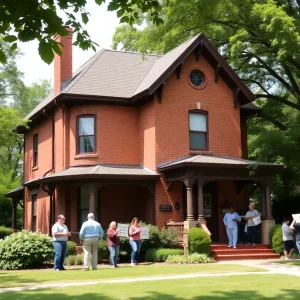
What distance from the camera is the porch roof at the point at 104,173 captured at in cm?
2056

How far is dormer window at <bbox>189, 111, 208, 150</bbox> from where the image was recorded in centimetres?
2244

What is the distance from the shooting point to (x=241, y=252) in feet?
63.4

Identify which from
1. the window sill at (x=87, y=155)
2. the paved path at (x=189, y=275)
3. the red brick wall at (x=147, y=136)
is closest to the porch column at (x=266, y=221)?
the paved path at (x=189, y=275)

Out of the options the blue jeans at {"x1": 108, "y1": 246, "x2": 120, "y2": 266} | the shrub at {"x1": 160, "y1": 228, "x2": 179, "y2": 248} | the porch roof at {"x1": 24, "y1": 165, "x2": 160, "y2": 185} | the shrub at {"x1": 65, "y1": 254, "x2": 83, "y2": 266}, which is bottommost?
the shrub at {"x1": 65, "y1": 254, "x2": 83, "y2": 266}

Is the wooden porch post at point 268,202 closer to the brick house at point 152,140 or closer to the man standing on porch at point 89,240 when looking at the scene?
the brick house at point 152,140

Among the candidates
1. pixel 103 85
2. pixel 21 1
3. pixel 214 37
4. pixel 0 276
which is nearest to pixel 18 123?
pixel 103 85

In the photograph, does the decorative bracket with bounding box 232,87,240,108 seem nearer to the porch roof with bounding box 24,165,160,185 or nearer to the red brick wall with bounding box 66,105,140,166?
the red brick wall with bounding box 66,105,140,166

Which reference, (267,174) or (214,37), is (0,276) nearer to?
(267,174)

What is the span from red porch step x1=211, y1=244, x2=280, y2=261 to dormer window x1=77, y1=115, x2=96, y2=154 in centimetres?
697

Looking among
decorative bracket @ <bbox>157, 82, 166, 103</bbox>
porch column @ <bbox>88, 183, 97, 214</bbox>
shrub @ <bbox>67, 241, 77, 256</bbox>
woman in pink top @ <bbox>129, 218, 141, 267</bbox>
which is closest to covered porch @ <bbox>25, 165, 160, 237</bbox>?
porch column @ <bbox>88, 183, 97, 214</bbox>

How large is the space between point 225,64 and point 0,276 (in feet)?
42.5

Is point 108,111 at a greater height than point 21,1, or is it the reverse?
point 108,111

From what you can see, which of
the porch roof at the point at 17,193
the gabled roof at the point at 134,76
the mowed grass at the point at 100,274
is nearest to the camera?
the mowed grass at the point at 100,274

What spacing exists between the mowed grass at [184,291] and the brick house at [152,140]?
9.20m
